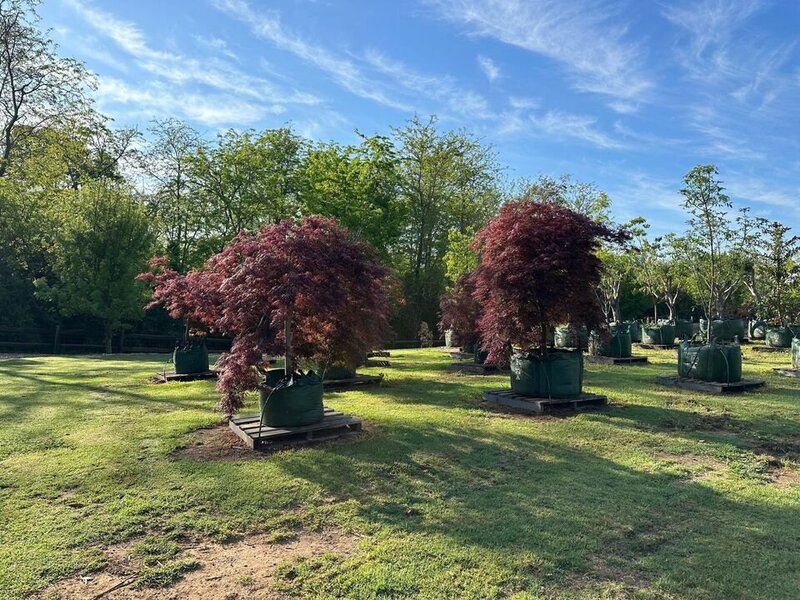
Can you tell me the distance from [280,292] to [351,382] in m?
4.62

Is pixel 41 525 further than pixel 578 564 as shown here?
Yes

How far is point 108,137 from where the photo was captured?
83.4ft

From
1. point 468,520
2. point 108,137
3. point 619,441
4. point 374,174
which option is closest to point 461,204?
point 374,174

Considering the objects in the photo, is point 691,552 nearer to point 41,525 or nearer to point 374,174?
point 41,525

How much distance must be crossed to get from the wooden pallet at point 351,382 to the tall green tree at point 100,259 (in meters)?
11.1

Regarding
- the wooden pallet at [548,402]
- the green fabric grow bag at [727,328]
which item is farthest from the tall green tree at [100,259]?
the green fabric grow bag at [727,328]

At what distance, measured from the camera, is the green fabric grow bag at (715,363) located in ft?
27.6

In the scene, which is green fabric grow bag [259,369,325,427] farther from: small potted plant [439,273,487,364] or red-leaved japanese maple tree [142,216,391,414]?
small potted plant [439,273,487,364]

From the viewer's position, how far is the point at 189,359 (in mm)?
9750

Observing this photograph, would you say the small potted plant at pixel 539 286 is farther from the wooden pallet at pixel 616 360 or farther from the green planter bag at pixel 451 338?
the green planter bag at pixel 451 338

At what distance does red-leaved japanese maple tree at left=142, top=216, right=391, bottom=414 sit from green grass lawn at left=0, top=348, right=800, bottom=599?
0.99m

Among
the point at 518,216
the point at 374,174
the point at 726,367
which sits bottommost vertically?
the point at 726,367

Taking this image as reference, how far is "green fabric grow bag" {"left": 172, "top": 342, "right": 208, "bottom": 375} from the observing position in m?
9.73

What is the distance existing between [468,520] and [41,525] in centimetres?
270
